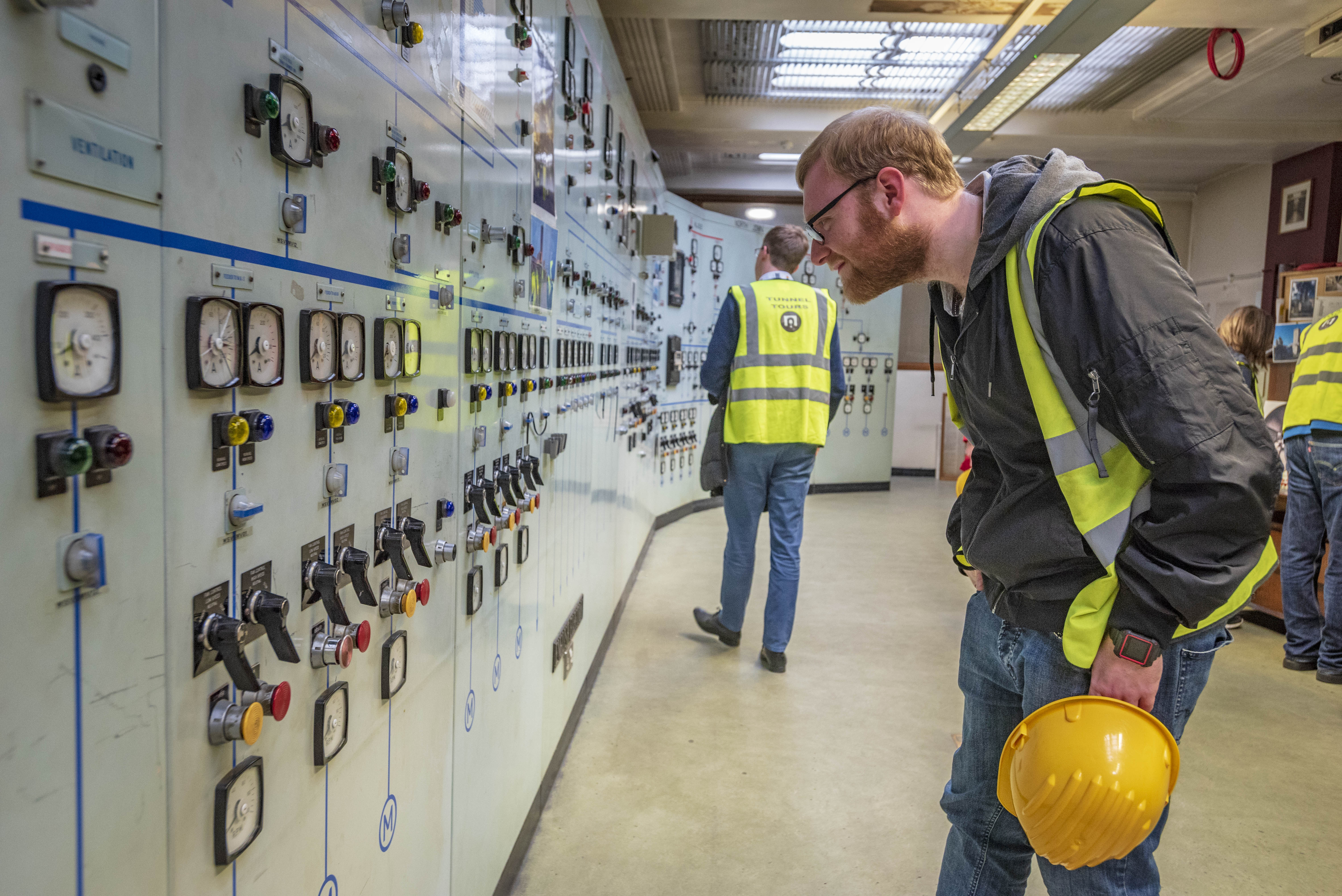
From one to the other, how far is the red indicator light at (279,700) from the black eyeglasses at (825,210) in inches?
40.9

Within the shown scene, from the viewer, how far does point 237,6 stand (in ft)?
2.92

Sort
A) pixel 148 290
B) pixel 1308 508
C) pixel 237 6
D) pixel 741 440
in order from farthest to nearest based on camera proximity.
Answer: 1. pixel 1308 508
2. pixel 741 440
3. pixel 237 6
4. pixel 148 290

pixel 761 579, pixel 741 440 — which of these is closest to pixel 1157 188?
pixel 761 579

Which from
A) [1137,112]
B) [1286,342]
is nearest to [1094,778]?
[1137,112]

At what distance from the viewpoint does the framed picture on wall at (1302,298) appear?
7.10 metres

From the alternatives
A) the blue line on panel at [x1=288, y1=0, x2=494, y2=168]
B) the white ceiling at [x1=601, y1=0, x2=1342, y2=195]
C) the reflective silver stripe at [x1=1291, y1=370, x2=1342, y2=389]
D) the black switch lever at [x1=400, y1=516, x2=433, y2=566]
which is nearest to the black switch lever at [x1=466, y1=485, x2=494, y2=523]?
the black switch lever at [x1=400, y1=516, x2=433, y2=566]

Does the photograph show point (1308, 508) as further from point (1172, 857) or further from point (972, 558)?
point (972, 558)

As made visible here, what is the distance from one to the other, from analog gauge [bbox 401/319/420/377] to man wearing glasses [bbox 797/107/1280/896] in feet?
2.40

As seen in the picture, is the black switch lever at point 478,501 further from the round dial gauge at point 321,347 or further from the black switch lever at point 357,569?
the round dial gauge at point 321,347

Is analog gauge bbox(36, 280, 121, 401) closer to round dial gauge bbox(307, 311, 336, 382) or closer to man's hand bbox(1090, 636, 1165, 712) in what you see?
round dial gauge bbox(307, 311, 336, 382)

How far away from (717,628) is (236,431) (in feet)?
10.9

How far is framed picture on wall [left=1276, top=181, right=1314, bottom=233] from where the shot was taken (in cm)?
755

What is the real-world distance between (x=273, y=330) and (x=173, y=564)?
0.96 feet

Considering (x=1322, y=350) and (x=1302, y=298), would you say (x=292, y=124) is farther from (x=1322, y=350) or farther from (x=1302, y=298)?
(x=1302, y=298)
